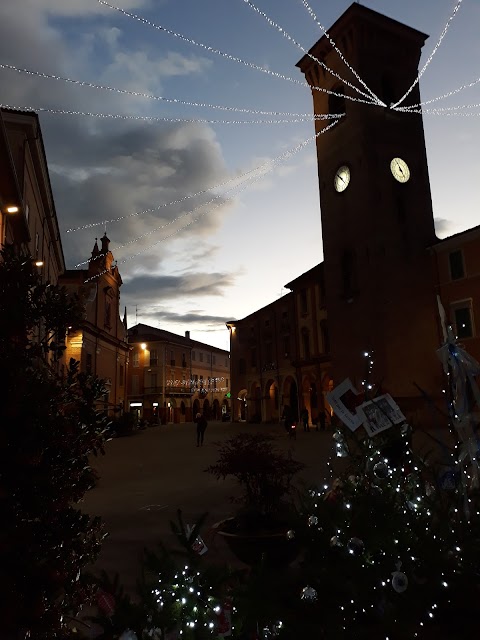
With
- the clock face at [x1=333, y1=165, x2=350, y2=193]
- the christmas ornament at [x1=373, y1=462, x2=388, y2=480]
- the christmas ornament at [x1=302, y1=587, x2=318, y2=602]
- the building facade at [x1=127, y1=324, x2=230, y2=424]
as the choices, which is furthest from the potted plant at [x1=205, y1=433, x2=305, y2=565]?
the building facade at [x1=127, y1=324, x2=230, y2=424]

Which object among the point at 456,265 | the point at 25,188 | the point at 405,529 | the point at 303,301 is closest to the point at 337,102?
the point at 456,265

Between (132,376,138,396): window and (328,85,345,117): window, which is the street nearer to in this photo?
(328,85,345,117): window

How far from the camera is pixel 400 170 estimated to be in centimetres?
2888

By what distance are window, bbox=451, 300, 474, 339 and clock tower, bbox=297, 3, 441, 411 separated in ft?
5.72

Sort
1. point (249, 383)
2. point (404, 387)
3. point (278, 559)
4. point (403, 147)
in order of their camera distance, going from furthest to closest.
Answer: point (249, 383) → point (403, 147) → point (404, 387) → point (278, 559)

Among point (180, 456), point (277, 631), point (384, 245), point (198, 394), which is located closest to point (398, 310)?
point (384, 245)

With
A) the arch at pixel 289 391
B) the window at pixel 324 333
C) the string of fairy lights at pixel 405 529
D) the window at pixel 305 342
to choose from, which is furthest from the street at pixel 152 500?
the arch at pixel 289 391

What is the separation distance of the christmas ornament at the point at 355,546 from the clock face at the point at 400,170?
1111 inches

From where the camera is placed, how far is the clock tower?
27359 mm

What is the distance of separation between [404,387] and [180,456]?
13.1 metres

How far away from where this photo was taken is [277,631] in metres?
3.09

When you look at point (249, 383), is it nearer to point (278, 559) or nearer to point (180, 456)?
point (180, 456)

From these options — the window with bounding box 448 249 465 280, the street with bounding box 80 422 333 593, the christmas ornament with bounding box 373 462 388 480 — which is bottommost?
the street with bounding box 80 422 333 593

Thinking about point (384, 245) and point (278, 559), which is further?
point (384, 245)
